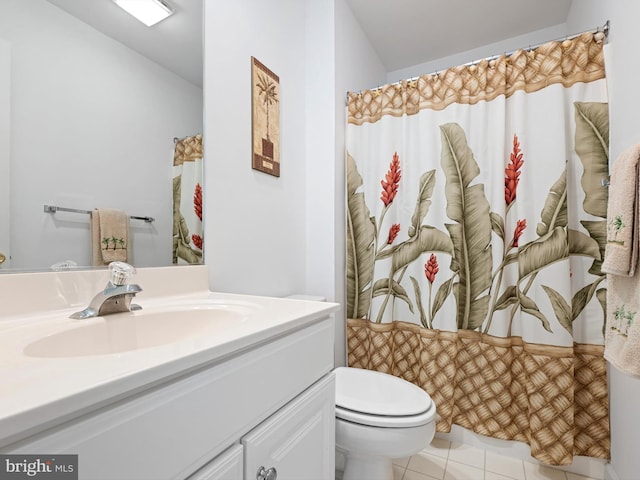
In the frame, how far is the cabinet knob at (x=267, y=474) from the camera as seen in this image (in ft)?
2.01

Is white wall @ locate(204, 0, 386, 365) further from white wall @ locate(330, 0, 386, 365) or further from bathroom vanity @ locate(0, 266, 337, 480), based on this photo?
bathroom vanity @ locate(0, 266, 337, 480)

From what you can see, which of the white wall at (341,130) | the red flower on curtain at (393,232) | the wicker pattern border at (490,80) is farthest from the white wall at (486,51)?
the red flower on curtain at (393,232)

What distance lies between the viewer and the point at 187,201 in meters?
1.08

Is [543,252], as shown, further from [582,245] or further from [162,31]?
[162,31]

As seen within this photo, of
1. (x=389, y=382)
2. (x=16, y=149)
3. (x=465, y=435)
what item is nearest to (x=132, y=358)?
(x=16, y=149)

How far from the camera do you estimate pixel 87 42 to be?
2.72 ft

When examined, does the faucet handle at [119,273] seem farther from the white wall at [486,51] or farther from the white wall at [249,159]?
the white wall at [486,51]

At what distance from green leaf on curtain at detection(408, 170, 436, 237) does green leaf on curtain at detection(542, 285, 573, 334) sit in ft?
2.09

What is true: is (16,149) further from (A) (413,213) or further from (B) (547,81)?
(B) (547,81)

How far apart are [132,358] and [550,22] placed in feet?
9.09

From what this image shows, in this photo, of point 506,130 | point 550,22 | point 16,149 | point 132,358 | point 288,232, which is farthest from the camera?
point 550,22

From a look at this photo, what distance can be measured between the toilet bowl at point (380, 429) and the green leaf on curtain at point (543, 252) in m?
0.74

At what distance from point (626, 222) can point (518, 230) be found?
21.5 inches

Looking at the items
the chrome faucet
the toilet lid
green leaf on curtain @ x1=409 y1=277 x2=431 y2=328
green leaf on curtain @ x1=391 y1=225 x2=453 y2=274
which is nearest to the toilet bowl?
the toilet lid
